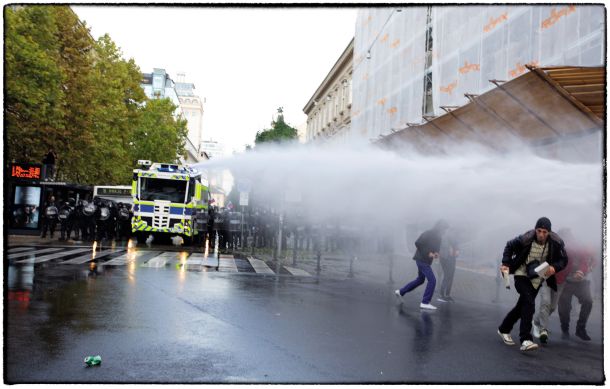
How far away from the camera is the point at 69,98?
25875 mm

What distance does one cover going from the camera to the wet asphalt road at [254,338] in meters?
5.45

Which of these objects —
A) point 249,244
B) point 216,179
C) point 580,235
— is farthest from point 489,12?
point 216,179

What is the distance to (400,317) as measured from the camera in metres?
8.88

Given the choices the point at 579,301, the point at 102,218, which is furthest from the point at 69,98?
the point at 579,301

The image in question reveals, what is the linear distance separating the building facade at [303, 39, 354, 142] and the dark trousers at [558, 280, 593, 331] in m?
29.4

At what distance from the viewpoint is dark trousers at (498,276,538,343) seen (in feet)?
23.4

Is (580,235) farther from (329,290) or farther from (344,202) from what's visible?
(344,202)

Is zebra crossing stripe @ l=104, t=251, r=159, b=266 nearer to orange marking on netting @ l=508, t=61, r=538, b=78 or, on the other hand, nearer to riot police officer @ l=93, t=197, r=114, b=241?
riot police officer @ l=93, t=197, r=114, b=241

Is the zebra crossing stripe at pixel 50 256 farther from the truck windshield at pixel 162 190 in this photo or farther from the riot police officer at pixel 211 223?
the riot police officer at pixel 211 223

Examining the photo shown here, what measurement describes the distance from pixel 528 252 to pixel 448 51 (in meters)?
12.6

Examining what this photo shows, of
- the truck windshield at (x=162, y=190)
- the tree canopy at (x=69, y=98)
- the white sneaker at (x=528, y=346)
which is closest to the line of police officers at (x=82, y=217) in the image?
the truck windshield at (x=162, y=190)

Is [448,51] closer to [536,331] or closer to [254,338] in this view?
[536,331]

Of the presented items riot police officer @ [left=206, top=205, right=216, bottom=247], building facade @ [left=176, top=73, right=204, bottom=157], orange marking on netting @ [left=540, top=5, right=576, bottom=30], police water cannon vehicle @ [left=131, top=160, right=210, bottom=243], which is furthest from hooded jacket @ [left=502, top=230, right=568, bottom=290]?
building facade @ [left=176, top=73, right=204, bottom=157]

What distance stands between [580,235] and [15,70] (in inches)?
718
